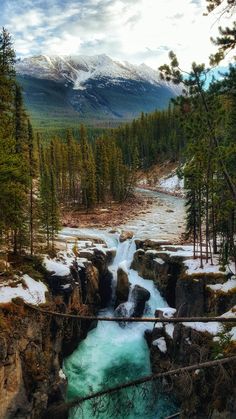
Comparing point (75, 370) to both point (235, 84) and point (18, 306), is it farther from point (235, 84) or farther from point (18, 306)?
point (235, 84)

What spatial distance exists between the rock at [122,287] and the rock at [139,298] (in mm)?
1048

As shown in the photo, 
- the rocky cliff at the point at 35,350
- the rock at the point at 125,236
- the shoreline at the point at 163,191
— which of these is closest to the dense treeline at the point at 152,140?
the shoreline at the point at 163,191

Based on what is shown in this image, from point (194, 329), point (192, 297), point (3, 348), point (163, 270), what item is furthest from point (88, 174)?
point (3, 348)

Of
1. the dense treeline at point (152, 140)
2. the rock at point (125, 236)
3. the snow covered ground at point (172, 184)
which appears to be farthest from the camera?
the dense treeline at point (152, 140)

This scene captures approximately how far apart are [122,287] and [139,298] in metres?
2.43

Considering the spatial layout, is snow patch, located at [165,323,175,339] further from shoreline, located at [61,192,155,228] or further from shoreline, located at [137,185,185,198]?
shoreline, located at [137,185,185,198]

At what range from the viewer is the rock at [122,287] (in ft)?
115

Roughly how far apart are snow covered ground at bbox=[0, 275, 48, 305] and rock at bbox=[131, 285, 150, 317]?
11.3 metres

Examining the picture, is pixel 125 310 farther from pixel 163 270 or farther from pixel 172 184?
pixel 172 184

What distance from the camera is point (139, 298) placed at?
3344cm

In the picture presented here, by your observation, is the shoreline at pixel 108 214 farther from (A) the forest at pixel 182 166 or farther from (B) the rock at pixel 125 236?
(B) the rock at pixel 125 236

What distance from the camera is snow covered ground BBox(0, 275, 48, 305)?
20688 millimetres

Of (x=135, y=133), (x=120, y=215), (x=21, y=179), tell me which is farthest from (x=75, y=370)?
(x=135, y=133)

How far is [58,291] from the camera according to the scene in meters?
26.3
